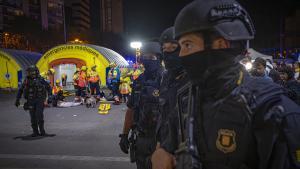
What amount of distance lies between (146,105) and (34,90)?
20.1 ft

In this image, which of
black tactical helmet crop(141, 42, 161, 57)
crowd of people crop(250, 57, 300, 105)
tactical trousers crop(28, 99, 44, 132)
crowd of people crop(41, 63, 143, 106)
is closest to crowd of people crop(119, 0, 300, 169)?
black tactical helmet crop(141, 42, 161, 57)

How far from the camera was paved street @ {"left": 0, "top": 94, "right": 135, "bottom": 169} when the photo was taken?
6227 mm

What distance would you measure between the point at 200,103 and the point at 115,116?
10.7 metres

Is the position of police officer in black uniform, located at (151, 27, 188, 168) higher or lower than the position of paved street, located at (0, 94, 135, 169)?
higher

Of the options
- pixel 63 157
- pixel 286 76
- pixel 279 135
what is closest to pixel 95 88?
pixel 63 157

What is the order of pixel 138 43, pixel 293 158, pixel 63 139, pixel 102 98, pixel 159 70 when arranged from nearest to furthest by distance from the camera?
pixel 293 158 → pixel 159 70 → pixel 63 139 → pixel 102 98 → pixel 138 43

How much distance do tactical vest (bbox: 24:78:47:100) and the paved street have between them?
3.87 ft

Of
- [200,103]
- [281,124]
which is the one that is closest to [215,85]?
[200,103]

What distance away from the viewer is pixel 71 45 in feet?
76.8

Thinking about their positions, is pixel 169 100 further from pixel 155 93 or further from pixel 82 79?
pixel 82 79

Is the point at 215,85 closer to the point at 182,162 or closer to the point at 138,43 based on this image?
the point at 182,162

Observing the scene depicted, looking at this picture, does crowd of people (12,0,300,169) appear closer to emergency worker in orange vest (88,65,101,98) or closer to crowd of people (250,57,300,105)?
crowd of people (250,57,300,105)

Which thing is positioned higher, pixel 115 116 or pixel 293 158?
pixel 293 158

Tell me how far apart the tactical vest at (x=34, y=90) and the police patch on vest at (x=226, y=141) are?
833 centimetres
